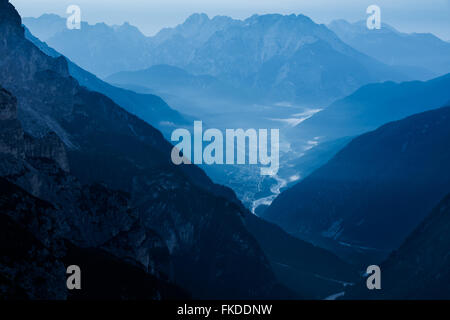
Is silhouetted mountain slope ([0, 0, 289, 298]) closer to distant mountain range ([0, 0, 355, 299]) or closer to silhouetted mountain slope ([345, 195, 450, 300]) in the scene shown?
distant mountain range ([0, 0, 355, 299])

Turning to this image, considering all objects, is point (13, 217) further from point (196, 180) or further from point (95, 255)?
point (196, 180)

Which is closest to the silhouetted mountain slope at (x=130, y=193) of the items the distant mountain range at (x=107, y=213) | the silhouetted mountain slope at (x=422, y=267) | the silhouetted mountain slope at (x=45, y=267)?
the distant mountain range at (x=107, y=213)

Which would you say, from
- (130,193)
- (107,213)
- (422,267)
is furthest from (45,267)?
(422,267)

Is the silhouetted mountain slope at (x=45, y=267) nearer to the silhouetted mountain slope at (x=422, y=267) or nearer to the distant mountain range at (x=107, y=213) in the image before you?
the distant mountain range at (x=107, y=213)

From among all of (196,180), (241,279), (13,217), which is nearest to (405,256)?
(241,279)

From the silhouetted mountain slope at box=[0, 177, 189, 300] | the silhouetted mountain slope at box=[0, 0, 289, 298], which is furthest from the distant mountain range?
the silhouetted mountain slope at box=[0, 0, 289, 298]
